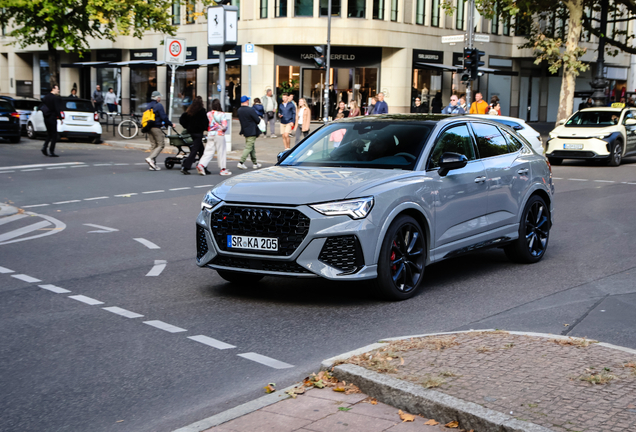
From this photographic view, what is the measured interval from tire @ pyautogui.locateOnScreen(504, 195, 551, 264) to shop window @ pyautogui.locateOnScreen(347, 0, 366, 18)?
35736 millimetres

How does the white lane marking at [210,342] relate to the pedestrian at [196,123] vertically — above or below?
below

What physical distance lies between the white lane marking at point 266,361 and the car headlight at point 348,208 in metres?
1.50

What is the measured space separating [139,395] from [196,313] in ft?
6.29

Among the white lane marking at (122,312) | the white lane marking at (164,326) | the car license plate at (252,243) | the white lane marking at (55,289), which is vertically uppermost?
the car license plate at (252,243)

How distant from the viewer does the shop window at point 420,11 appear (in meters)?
46.1

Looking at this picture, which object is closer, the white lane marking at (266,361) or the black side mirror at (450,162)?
the white lane marking at (266,361)

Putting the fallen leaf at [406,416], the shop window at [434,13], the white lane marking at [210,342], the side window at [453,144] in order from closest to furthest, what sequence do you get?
the fallen leaf at [406,416], the white lane marking at [210,342], the side window at [453,144], the shop window at [434,13]

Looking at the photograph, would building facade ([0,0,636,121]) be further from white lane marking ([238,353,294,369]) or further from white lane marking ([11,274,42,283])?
white lane marking ([238,353,294,369])

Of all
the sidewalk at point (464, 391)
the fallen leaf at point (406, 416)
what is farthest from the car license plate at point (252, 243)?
the fallen leaf at point (406, 416)

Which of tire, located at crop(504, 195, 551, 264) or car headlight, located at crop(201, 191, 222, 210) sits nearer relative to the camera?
car headlight, located at crop(201, 191, 222, 210)

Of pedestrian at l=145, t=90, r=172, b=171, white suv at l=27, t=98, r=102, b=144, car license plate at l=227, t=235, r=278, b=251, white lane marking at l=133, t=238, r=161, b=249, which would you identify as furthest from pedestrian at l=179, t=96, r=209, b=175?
car license plate at l=227, t=235, r=278, b=251

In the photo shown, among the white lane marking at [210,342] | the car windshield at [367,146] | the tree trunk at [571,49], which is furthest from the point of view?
the tree trunk at [571,49]

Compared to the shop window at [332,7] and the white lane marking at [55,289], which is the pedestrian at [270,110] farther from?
the white lane marking at [55,289]

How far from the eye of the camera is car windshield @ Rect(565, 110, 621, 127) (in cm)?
2408
